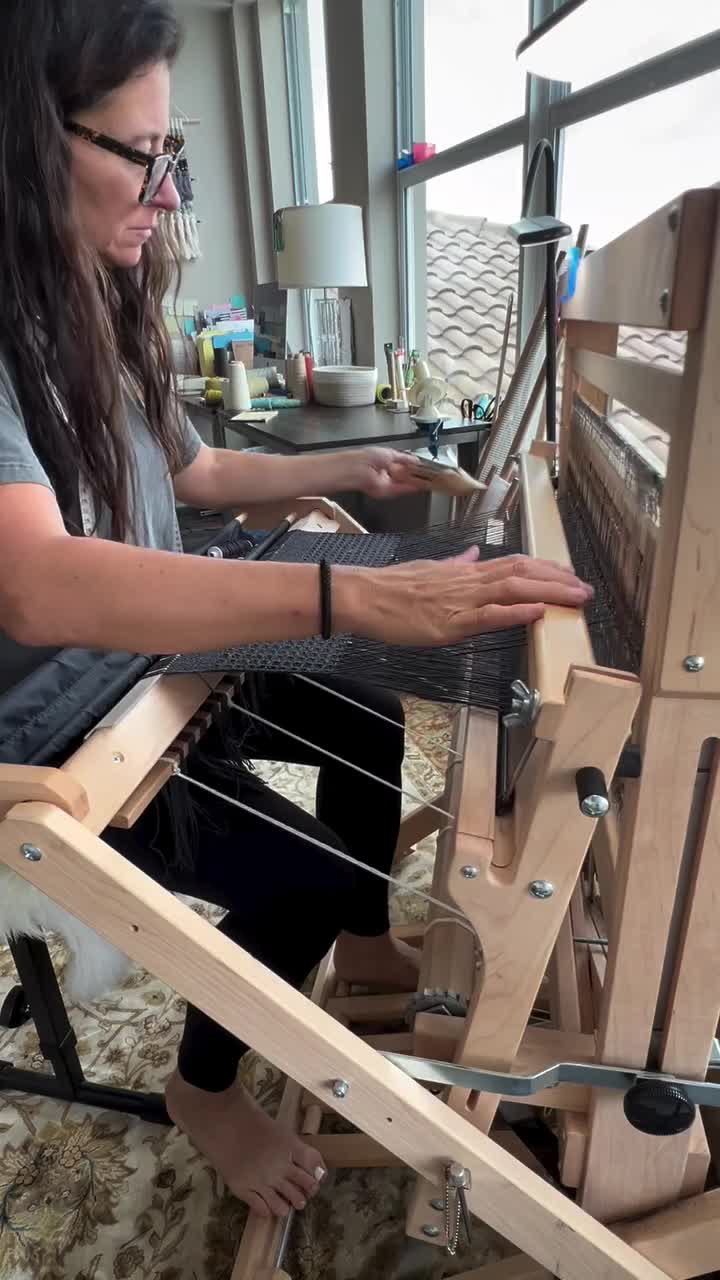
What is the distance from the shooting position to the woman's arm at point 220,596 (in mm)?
573

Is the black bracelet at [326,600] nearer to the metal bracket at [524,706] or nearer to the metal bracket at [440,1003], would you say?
the metal bracket at [524,706]

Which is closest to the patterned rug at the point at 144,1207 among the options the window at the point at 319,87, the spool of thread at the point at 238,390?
the spool of thread at the point at 238,390

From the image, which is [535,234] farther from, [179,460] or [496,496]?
[179,460]

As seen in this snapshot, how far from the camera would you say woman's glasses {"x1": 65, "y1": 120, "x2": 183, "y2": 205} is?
73cm

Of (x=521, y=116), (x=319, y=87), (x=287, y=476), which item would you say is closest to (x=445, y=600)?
(x=287, y=476)

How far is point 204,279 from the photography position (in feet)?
12.6

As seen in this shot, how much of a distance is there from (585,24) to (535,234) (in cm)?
22

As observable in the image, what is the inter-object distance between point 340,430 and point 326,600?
1.59 m

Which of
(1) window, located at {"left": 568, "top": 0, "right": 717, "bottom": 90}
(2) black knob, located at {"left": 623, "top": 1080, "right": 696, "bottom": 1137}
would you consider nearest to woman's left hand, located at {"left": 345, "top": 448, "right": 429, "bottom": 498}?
(1) window, located at {"left": 568, "top": 0, "right": 717, "bottom": 90}

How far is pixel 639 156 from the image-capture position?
1576 millimetres

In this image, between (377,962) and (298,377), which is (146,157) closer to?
(377,962)

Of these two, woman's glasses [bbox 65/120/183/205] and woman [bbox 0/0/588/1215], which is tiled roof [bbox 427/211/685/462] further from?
woman's glasses [bbox 65/120/183/205]

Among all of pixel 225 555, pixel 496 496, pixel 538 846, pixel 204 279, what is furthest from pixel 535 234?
pixel 204 279

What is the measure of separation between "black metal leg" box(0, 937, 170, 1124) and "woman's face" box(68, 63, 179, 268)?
0.80 metres
